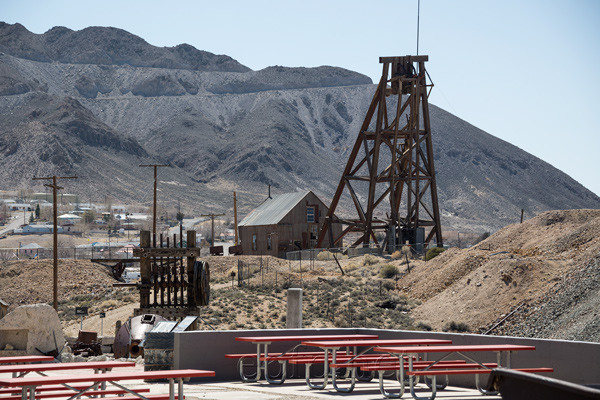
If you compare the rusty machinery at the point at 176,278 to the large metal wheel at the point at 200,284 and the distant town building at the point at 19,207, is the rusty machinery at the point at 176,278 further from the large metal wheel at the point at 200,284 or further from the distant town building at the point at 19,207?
the distant town building at the point at 19,207

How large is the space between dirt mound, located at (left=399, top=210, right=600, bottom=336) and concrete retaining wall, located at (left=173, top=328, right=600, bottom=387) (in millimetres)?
12082

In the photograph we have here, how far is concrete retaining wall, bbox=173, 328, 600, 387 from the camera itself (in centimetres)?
→ 1123

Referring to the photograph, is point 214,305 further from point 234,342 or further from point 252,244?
point 252,244

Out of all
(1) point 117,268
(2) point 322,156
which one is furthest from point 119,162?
(1) point 117,268

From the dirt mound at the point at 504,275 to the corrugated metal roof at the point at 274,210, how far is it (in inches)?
823

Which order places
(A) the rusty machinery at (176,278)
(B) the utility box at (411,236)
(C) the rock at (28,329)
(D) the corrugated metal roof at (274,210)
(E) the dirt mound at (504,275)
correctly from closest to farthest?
(C) the rock at (28,329)
(A) the rusty machinery at (176,278)
(E) the dirt mound at (504,275)
(B) the utility box at (411,236)
(D) the corrugated metal roof at (274,210)

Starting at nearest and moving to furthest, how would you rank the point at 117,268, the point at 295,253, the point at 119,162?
1. the point at 295,253
2. the point at 117,268
3. the point at 119,162

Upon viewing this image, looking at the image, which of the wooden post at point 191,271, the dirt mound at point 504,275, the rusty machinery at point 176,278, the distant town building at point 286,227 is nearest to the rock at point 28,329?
the rusty machinery at point 176,278

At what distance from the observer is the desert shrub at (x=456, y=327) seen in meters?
28.3

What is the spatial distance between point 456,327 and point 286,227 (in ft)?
99.6

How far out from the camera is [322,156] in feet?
599

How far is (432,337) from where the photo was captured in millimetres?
13234

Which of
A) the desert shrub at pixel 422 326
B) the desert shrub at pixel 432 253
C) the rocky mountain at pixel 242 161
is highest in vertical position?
the rocky mountain at pixel 242 161

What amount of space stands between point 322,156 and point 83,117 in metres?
51.7
